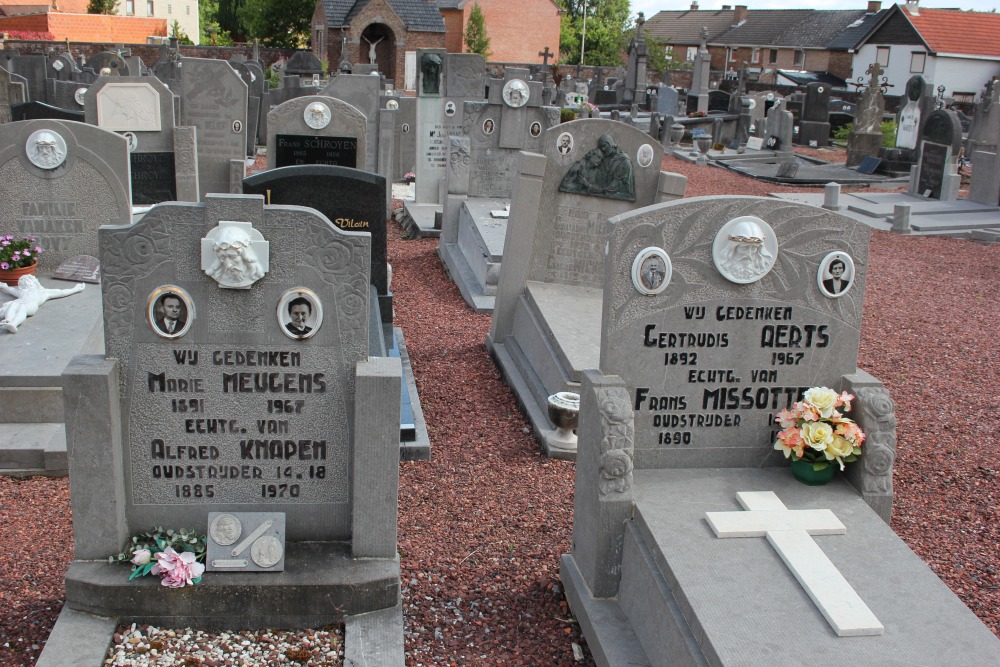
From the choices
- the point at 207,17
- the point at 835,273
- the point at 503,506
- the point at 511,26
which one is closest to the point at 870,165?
the point at 835,273

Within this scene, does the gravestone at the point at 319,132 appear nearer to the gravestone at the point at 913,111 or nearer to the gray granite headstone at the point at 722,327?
the gray granite headstone at the point at 722,327

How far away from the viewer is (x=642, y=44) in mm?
36750

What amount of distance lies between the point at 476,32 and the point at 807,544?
175ft

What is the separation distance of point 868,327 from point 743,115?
19.3m

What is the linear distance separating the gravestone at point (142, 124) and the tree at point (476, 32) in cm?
4468

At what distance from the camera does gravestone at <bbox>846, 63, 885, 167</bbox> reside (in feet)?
77.6

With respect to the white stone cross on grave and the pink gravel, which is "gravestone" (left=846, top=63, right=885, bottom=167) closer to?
the pink gravel

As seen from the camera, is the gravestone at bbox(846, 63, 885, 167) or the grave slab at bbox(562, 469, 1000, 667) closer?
the grave slab at bbox(562, 469, 1000, 667)

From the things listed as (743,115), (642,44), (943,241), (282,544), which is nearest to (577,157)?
(282,544)

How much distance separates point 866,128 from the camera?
79.8ft

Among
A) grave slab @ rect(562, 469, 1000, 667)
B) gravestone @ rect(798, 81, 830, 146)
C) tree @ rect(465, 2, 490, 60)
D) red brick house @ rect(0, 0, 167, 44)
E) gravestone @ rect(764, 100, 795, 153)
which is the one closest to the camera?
grave slab @ rect(562, 469, 1000, 667)

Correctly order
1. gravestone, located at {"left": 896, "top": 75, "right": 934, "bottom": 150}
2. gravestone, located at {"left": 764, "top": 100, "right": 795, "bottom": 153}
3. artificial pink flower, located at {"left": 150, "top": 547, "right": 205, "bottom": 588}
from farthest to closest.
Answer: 1. gravestone, located at {"left": 764, "top": 100, "right": 795, "bottom": 153}
2. gravestone, located at {"left": 896, "top": 75, "right": 934, "bottom": 150}
3. artificial pink flower, located at {"left": 150, "top": 547, "right": 205, "bottom": 588}

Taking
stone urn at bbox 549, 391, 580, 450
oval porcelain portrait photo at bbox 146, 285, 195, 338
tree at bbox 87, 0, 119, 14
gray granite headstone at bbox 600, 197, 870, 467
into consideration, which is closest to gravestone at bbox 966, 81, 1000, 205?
stone urn at bbox 549, 391, 580, 450

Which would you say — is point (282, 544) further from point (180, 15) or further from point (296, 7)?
point (180, 15)
